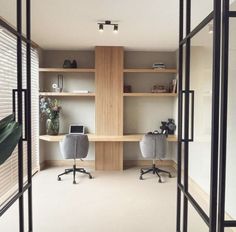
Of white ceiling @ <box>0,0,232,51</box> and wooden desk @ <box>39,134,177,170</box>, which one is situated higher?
white ceiling @ <box>0,0,232,51</box>

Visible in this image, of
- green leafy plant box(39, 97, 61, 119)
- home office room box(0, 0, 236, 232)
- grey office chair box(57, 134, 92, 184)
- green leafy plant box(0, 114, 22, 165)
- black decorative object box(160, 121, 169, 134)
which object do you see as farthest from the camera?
black decorative object box(160, 121, 169, 134)

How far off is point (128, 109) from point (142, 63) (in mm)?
1005

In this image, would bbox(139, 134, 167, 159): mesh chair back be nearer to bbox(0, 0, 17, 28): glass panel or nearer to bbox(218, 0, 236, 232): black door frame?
bbox(0, 0, 17, 28): glass panel

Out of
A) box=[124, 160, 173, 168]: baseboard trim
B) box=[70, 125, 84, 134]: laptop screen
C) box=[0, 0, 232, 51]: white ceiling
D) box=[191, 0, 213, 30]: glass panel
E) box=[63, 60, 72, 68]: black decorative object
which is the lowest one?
box=[124, 160, 173, 168]: baseboard trim

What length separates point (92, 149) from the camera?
19.0 ft

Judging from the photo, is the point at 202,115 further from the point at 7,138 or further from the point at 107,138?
the point at 7,138

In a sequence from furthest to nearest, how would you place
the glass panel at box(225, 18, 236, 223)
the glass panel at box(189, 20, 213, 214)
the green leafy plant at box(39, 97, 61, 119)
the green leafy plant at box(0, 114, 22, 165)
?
1. the green leafy plant at box(39, 97, 61, 119)
2. the glass panel at box(189, 20, 213, 214)
3. the glass panel at box(225, 18, 236, 223)
4. the green leafy plant at box(0, 114, 22, 165)

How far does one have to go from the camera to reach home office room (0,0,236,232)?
2195 mm

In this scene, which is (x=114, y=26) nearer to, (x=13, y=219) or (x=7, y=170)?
(x=7, y=170)

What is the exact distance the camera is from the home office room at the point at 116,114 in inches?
86.4

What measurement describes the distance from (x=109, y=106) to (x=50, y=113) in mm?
1157

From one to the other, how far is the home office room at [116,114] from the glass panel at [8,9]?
0.02 m

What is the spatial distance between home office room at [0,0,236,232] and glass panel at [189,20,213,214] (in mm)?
16

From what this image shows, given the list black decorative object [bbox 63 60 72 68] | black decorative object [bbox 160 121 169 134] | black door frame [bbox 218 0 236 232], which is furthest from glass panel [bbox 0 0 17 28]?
black decorative object [bbox 160 121 169 134]
